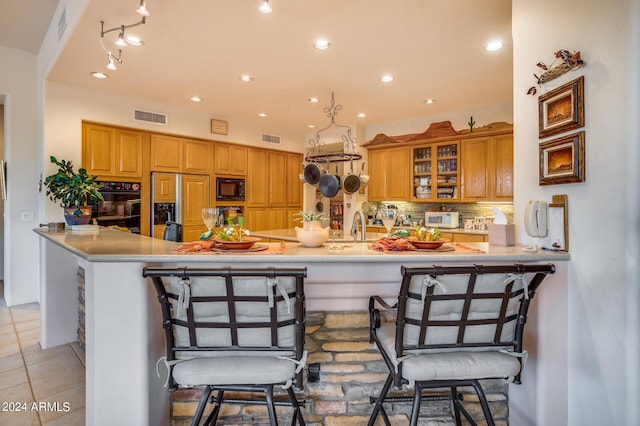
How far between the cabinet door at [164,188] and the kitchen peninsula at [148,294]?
300 centimetres

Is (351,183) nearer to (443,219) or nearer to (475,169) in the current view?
(443,219)

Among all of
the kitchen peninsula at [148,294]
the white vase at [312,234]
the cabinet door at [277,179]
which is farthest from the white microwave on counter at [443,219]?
the white vase at [312,234]

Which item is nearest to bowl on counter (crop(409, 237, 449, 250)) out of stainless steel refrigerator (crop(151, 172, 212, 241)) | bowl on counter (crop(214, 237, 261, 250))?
bowl on counter (crop(214, 237, 261, 250))

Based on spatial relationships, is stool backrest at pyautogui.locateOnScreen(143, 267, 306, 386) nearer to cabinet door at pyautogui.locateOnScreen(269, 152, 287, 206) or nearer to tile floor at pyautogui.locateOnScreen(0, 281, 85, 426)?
tile floor at pyautogui.locateOnScreen(0, 281, 85, 426)

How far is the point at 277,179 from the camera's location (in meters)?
6.17

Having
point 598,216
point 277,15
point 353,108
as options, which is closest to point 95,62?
point 277,15

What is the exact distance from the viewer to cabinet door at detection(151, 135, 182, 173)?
461cm

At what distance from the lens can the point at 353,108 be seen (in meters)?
4.77

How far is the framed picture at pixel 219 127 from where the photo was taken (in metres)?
5.20

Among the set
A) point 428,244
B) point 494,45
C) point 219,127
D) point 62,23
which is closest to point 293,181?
point 219,127

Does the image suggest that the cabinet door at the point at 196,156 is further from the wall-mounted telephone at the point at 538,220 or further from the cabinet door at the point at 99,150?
the wall-mounted telephone at the point at 538,220

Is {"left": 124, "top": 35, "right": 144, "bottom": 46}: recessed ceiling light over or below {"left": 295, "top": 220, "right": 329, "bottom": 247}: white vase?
over

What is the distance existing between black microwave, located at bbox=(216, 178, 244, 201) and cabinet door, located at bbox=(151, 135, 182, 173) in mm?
666

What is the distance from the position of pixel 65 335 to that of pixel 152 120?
9.26 ft
